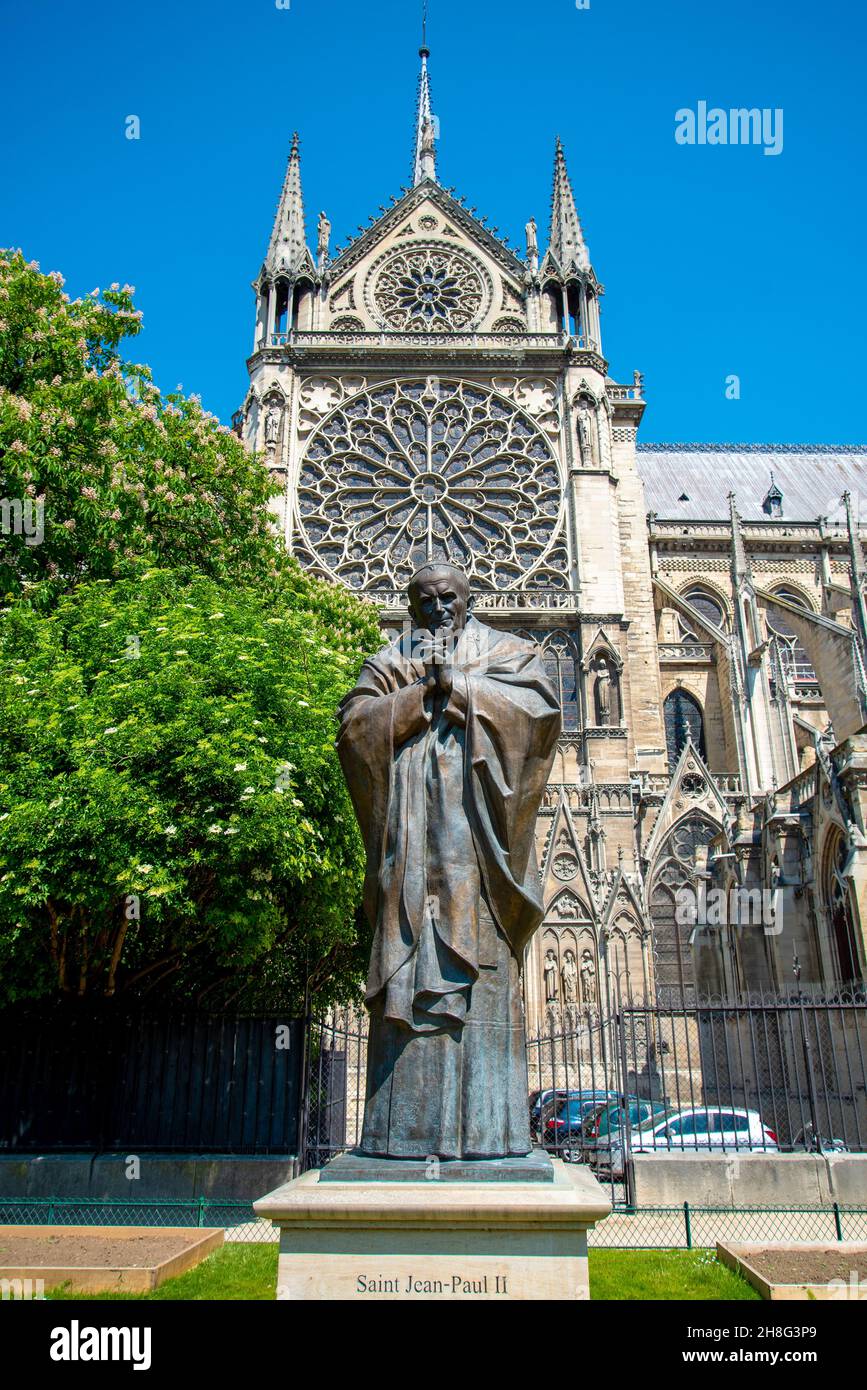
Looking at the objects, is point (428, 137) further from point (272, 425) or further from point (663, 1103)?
point (663, 1103)

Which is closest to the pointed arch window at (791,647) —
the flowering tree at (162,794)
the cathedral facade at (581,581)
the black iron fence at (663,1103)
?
the cathedral facade at (581,581)

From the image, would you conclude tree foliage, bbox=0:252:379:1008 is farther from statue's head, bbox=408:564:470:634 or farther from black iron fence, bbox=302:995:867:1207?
statue's head, bbox=408:564:470:634

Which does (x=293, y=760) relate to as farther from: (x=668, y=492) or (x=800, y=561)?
(x=668, y=492)

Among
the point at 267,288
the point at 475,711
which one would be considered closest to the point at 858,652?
the point at 267,288

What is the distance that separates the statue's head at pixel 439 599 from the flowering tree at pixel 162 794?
5.48m

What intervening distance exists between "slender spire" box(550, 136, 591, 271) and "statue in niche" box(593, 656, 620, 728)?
1339 cm

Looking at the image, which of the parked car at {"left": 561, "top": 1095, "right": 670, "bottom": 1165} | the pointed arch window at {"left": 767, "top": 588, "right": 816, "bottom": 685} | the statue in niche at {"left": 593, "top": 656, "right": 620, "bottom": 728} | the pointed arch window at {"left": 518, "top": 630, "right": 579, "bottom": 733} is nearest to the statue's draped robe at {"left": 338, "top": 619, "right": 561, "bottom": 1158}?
the parked car at {"left": 561, "top": 1095, "right": 670, "bottom": 1165}

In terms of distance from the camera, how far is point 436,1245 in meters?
3.61

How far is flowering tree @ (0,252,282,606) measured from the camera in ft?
→ 43.2

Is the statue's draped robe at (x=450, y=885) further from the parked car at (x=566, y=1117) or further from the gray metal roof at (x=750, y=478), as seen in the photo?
the gray metal roof at (x=750, y=478)

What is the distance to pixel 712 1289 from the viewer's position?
6.55 m

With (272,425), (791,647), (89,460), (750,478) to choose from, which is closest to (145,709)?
(89,460)

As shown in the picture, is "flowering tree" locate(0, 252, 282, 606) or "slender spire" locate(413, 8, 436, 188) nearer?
"flowering tree" locate(0, 252, 282, 606)

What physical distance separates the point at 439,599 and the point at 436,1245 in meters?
2.82
